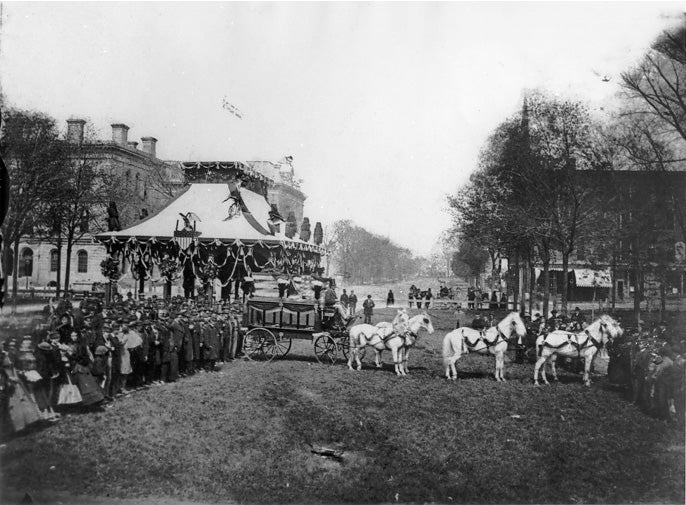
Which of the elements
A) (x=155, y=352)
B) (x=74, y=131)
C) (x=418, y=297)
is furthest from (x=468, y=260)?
(x=155, y=352)

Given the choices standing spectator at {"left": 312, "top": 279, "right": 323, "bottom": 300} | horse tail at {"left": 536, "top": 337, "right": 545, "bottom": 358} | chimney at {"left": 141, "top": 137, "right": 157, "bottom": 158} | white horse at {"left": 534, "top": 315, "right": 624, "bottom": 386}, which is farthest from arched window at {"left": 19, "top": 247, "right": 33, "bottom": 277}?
white horse at {"left": 534, "top": 315, "right": 624, "bottom": 386}

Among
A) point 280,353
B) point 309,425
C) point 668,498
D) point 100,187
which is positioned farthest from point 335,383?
point 100,187

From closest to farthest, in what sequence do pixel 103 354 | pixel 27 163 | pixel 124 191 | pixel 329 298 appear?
1. pixel 103 354
2. pixel 329 298
3. pixel 27 163
4. pixel 124 191

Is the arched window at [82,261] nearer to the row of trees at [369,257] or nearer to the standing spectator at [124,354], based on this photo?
the row of trees at [369,257]

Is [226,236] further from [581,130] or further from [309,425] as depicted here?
[581,130]

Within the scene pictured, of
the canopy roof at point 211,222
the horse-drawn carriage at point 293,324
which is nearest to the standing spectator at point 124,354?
the horse-drawn carriage at point 293,324

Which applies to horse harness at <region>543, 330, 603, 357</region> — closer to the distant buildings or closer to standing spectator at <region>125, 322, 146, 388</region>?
the distant buildings

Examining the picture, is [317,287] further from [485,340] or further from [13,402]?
[13,402]
